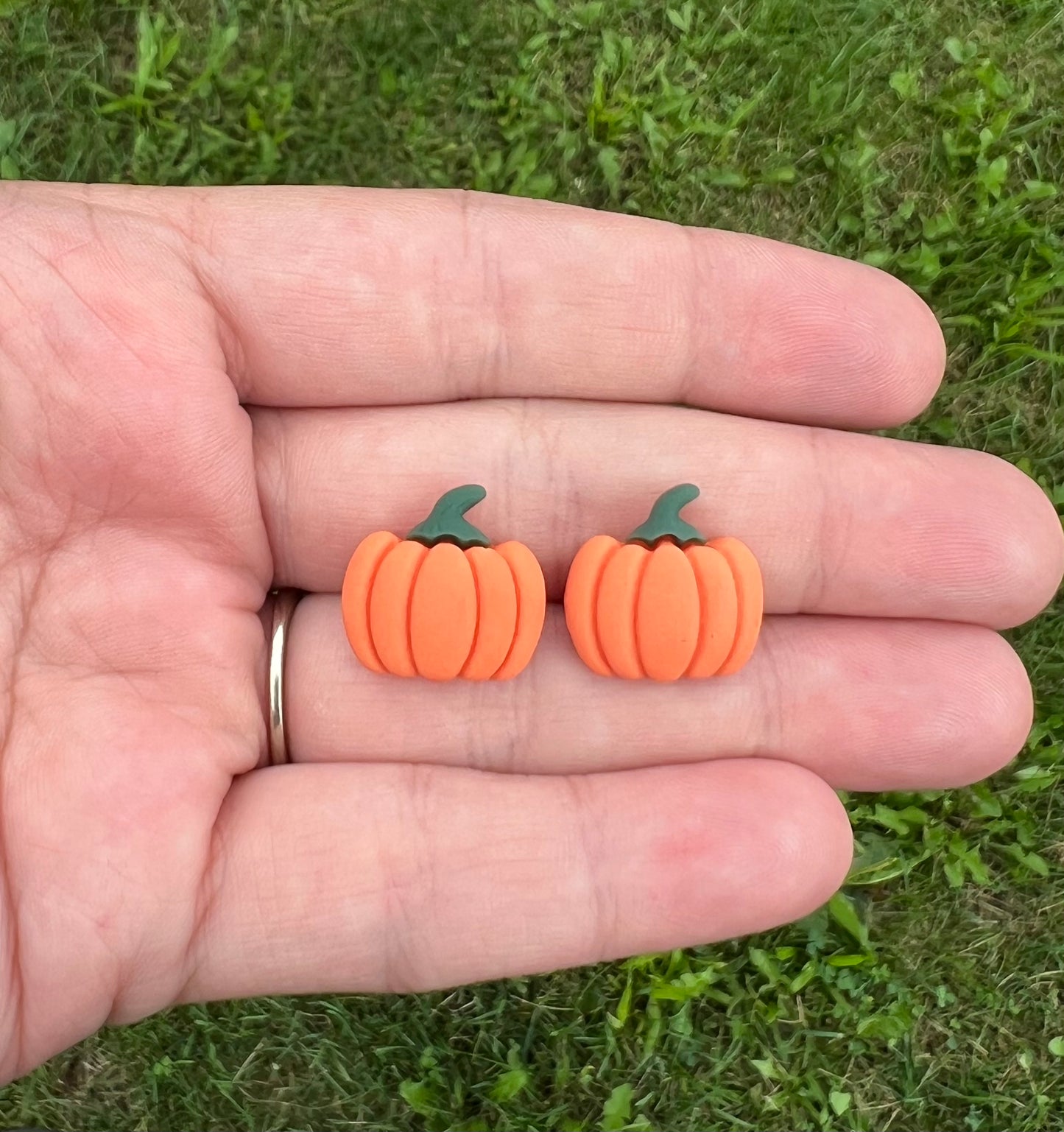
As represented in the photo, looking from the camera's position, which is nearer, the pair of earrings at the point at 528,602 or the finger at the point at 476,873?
the finger at the point at 476,873

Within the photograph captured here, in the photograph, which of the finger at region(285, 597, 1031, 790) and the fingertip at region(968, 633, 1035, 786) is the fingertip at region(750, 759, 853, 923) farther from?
the fingertip at region(968, 633, 1035, 786)

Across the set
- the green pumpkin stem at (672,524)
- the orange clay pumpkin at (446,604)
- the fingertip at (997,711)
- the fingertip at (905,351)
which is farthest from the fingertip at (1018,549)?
the orange clay pumpkin at (446,604)

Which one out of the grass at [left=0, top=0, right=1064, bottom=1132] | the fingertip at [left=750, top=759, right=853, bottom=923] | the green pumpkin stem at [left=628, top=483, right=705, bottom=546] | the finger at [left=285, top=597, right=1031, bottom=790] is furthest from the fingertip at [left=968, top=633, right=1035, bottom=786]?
the green pumpkin stem at [left=628, top=483, right=705, bottom=546]

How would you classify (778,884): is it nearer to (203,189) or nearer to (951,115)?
(203,189)

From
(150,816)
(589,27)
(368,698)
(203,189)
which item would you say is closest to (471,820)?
(368,698)

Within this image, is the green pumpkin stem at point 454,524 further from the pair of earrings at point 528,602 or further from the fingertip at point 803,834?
the fingertip at point 803,834

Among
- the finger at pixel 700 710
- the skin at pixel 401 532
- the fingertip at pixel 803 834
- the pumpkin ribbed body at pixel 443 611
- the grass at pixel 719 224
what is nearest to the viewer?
the skin at pixel 401 532

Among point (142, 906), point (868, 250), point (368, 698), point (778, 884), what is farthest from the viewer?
point (868, 250)
